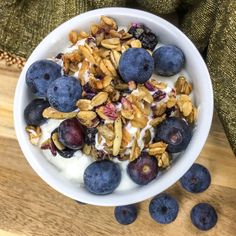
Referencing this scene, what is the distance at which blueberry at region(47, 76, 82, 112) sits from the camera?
57 centimetres

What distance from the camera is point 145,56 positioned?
1.89 ft

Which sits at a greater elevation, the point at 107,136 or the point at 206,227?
the point at 107,136

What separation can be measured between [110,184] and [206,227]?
17cm

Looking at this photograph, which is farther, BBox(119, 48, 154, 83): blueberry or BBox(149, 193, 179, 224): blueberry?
BBox(149, 193, 179, 224): blueberry

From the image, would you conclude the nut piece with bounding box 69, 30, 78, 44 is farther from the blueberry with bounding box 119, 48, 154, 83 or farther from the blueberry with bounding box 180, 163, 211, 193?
the blueberry with bounding box 180, 163, 211, 193

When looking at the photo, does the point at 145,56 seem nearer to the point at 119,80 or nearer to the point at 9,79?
the point at 119,80

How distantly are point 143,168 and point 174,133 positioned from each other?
0.05m

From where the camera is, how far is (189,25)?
707 millimetres

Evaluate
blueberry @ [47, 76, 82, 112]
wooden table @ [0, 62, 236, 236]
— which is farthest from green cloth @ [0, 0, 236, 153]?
blueberry @ [47, 76, 82, 112]

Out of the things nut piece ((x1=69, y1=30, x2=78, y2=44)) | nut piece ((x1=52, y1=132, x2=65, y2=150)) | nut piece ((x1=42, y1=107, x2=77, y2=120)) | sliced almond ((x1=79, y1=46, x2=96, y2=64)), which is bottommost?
nut piece ((x1=52, y1=132, x2=65, y2=150))

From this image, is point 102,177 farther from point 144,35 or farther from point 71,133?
point 144,35

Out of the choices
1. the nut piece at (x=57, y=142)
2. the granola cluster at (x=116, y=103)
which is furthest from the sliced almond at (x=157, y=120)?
the nut piece at (x=57, y=142)

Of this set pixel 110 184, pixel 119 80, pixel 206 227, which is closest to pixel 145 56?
pixel 119 80

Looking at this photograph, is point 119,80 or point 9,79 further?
point 9,79
